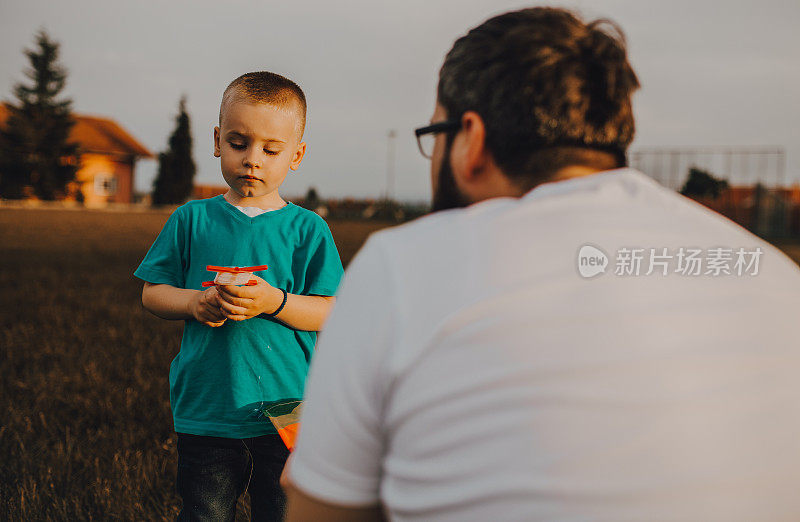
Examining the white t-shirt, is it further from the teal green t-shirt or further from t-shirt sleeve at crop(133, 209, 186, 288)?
t-shirt sleeve at crop(133, 209, 186, 288)

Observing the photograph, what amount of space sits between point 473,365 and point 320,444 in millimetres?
271

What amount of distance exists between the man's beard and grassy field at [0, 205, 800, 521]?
218cm

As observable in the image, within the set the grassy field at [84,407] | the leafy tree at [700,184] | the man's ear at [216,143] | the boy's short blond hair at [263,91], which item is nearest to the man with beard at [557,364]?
the boy's short blond hair at [263,91]

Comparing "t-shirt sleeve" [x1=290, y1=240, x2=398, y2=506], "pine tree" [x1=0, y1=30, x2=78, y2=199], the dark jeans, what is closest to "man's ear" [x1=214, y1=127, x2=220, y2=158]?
the dark jeans

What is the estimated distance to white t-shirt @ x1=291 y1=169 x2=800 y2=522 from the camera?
2.98ft

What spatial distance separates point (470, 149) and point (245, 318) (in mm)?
1246

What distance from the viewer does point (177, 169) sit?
180 ft

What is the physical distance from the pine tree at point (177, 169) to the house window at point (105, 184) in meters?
2.96

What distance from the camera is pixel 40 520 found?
2.85 metres

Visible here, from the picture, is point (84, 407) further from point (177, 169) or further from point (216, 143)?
point (177, 169)

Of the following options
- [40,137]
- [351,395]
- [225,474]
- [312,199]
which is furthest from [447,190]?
[40,137]

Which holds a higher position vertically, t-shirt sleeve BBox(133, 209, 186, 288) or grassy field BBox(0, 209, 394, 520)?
t-shirt sleeve BBox(133, 209, 186, 288)

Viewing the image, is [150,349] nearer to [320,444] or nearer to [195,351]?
[195,351]

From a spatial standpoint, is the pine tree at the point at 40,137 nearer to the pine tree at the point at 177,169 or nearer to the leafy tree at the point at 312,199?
the pine tree at the point at 177,169
